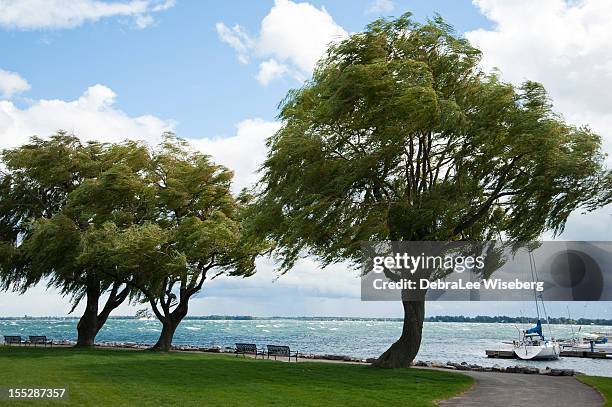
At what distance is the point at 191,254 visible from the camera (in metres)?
34.5

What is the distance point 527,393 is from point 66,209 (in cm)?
2897

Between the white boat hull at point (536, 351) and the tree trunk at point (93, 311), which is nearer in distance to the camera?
the tree trunk at point (93, 311)

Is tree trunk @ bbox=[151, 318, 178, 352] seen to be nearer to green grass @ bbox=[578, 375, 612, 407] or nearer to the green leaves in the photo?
the green leaves

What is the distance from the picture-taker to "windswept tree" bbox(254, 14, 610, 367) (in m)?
23.5

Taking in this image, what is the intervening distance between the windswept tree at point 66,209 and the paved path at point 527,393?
24.0 meters

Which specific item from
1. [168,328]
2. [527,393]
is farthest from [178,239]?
[527,393]

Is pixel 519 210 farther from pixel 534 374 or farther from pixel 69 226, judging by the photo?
pixel 69 226

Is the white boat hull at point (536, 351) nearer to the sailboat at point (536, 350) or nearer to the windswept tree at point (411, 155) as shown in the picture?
the sailboat at point (536, 350)

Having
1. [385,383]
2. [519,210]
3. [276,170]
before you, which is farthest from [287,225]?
[519,210]

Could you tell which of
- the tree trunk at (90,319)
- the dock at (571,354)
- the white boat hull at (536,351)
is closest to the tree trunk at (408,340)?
the tree trunk at (90,319)

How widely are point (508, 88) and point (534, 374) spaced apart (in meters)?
11.6

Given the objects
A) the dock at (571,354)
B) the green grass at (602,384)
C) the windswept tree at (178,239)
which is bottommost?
the dock at (571,354)

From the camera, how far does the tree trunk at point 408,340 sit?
85.3ft

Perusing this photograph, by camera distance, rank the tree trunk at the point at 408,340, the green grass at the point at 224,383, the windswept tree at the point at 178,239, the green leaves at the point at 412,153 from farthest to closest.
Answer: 1. the windswept tree at the point at 178,239
2. the tree trunk at the point at 408,340
3. the green leaves at the point at 412,153
4. the green grass at the point at 224,383
